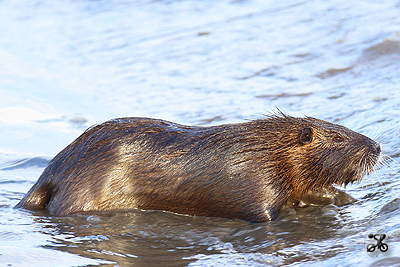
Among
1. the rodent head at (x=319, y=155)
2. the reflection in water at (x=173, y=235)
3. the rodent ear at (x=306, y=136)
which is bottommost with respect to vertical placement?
the reflection in water at (x=173, y=235)

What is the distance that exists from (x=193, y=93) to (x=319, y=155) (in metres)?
4.23

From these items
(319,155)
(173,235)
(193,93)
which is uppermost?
(193,93)

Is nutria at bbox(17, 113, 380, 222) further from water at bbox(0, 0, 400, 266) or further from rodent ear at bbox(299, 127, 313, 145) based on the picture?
water at bbox(0, 0, 400, 266)

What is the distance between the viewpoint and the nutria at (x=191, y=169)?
4945 millimetres

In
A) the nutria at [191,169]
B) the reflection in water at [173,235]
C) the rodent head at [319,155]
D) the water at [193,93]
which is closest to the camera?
the reflection in water at [173,235]

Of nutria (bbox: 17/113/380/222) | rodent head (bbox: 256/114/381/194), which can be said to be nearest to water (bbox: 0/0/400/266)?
A: nutria (bbox: 17/113/380/222)

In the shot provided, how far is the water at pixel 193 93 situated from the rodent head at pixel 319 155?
0.93 ft

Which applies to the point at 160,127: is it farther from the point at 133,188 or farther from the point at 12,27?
the point at 12,27

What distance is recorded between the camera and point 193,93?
9.18 meters

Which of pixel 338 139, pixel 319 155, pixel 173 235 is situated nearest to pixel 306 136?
pixel 319 155

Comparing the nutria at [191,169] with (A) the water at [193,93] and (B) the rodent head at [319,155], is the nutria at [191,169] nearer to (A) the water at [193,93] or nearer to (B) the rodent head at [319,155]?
(B) the rodent head at [319,155]

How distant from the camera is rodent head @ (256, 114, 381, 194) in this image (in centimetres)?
516

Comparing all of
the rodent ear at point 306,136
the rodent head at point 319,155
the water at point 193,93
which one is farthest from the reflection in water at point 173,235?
the rodent ear at point 306,136

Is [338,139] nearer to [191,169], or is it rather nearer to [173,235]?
[191,169]
